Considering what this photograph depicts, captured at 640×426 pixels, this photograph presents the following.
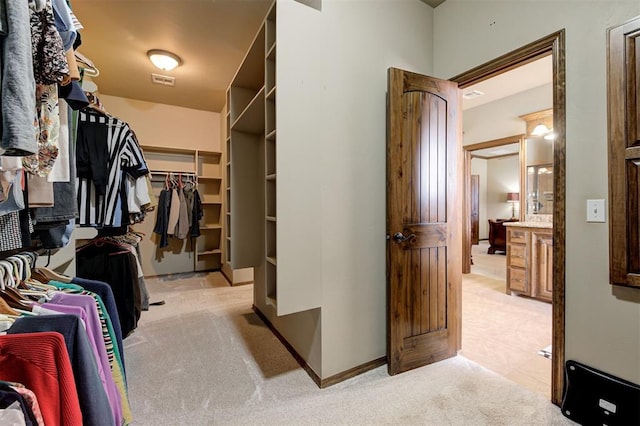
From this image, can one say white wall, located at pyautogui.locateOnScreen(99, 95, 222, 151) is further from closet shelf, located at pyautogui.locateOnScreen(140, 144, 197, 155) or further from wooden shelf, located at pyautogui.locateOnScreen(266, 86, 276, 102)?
wooden shelf, located at pyautogui.locateOnScreen(266, 86, 276, 102)

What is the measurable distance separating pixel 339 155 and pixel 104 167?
166cm

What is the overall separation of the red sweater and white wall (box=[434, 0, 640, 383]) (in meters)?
2.24

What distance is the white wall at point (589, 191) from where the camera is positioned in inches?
55.4

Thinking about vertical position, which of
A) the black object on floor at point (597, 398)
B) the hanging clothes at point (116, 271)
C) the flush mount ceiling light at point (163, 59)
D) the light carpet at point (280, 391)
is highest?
the flush mount ceiling light at point (163, 59)

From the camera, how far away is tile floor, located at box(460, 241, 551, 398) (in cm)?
198

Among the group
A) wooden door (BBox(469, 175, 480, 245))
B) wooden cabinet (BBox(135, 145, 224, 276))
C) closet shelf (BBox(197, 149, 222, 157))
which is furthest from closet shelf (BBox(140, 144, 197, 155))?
wooden door (BBox(469, 175, 480, 245))

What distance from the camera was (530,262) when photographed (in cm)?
346

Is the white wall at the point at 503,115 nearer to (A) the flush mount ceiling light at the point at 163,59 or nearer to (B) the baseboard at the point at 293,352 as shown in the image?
(B) the baseboard at the point at 293,352

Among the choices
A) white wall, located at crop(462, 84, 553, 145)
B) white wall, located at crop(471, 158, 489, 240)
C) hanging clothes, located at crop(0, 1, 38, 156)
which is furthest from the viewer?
white wall, located at crop(471, 158, 489, 240)

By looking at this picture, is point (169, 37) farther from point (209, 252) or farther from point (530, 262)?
point (530, 262)

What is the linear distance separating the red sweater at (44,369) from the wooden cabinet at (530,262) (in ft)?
13.7

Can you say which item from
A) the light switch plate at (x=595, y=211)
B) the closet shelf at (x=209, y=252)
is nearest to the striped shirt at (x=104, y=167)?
the closet shelf at (x=209, y=252)

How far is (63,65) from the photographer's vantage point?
2.64ft

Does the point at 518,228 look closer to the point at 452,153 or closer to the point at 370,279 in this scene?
the point at 452,153
